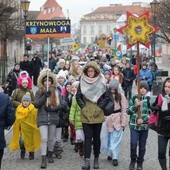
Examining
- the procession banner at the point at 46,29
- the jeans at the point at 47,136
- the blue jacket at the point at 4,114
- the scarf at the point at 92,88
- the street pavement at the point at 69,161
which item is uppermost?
the procession banner at the point at 46,29

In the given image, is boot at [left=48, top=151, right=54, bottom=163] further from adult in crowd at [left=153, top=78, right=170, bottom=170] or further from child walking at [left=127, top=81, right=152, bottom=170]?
adult in crowd at [left=153, top=78, right=170, bottom=170]

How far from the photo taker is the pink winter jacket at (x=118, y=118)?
29.9ft

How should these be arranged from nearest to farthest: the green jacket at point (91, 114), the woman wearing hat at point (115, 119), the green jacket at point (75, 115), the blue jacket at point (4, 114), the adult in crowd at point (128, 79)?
the blue jacket at point (4, 114)
the green jacket at point (91, 114)
the woman wearing hat at point (115, 119)
the green jacket at point (75, 115)
the adult in crowd at point (128, 79)

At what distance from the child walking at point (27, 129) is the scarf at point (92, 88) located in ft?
4.52

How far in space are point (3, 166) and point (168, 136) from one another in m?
3.02

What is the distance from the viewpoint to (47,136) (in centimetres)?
913

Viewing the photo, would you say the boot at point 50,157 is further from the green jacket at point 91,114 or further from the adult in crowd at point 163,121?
the adult in crowd at point 163,121

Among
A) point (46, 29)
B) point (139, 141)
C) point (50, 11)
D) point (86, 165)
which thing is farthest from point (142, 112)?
point (50, 11)

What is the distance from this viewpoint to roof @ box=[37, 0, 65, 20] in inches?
5330

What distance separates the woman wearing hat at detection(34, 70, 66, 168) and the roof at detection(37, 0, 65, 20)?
4789 inches

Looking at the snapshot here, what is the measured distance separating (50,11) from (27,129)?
13875 cm

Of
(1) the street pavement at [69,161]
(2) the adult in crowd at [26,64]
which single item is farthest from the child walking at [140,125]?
(2) the adult in crowd at [26,64]

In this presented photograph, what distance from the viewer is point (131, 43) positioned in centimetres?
951

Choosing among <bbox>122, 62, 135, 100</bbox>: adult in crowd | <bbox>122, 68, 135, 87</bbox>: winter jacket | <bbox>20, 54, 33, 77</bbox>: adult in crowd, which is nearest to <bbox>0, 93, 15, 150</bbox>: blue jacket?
<bbox>122, 62, 135, 100</bbox>: adult in crowd
